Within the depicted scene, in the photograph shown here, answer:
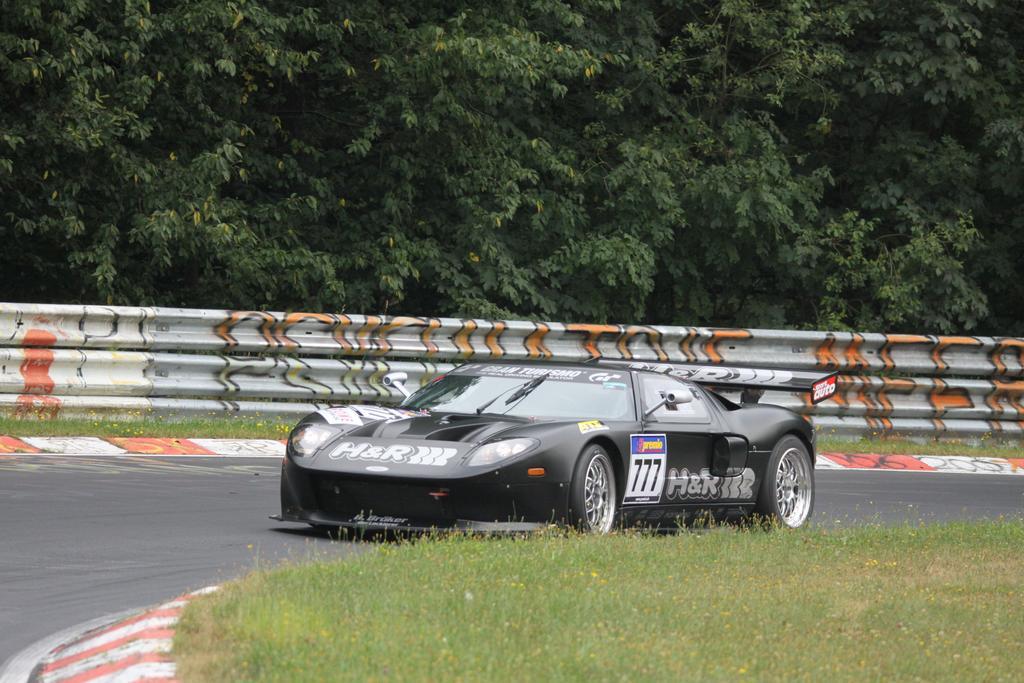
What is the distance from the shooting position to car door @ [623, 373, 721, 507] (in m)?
10.6

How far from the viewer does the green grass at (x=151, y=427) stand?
46.8 feet

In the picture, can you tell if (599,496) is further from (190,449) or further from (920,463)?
(920,463)

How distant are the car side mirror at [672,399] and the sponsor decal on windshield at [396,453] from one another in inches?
66.0

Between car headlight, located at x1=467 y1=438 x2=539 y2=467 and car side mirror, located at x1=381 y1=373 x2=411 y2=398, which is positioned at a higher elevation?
car side mirror, located at x1=381 y1=373 x2=411 y2=398

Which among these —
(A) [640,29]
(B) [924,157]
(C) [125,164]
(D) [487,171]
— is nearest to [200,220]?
(C) [125,164]

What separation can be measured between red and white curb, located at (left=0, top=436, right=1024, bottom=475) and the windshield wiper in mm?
4090

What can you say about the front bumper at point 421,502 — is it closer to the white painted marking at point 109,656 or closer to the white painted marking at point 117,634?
the white painted marking at point 117,634

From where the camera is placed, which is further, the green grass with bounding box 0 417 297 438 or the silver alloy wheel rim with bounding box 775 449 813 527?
the green grass with bounding box 0 417 297 438

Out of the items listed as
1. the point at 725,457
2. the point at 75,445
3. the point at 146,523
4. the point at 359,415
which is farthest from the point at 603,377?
the point at 75,445

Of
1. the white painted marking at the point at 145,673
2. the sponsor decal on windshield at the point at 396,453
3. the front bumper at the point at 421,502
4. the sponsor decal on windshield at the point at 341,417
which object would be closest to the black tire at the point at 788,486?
the front bumper at the point at 421,502

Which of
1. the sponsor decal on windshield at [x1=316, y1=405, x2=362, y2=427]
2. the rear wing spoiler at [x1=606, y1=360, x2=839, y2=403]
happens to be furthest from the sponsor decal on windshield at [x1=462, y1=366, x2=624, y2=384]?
the sponsor decal on windshield at [x1=316, y1=405, x2=362, y2=427]

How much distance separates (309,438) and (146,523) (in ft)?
3.61

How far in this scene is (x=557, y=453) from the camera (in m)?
9.86

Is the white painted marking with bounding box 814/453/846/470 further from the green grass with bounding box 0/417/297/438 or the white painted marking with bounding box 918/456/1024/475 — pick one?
the green grass with bounding box 0/417/297/438
